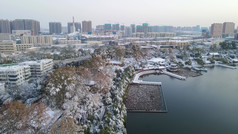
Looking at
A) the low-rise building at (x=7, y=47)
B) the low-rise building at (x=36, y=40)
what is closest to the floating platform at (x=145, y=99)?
the low-rise building at (x=7, y=47)

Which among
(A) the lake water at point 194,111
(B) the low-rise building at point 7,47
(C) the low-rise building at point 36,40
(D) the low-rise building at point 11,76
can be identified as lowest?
(A) the lake water at point 194,111

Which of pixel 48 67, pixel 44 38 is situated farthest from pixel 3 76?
pixel 44 38

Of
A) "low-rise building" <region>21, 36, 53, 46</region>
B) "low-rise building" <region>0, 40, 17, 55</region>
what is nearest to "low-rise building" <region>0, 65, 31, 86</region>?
"low-rise building" <region>0, 40, 17, 55</region>

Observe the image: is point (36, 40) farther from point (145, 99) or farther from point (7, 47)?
point (145, 99)

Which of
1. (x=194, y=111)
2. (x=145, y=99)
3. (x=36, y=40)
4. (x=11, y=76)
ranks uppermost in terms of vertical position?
(x=36, y=40)

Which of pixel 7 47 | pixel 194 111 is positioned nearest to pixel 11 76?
pixel 194 111

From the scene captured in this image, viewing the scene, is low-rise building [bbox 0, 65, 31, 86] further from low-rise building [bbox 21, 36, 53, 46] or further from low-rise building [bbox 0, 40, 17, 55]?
low-rise building [bbox 21, 36, 53, 46]

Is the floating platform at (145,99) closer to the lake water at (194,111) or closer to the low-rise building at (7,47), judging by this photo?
the lake water at (194,111)
